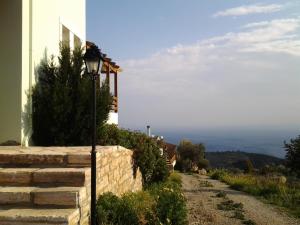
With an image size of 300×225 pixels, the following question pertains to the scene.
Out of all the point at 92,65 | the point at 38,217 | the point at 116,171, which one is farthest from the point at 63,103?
the point at 38,217

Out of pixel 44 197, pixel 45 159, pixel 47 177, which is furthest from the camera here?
pixel 45 159

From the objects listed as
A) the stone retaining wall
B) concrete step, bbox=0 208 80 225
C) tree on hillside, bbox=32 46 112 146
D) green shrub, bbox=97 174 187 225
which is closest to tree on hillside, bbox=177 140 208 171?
the stone retaining wall

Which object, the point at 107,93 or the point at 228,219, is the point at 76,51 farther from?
the point at 228,219

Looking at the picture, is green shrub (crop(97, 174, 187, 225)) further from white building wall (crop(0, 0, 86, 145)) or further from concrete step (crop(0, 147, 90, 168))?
white building wall (crop(0, 0, 86, 145))

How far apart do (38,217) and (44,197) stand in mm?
560

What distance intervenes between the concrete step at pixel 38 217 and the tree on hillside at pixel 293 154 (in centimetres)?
1811

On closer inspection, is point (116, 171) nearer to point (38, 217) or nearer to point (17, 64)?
point (17, 64)

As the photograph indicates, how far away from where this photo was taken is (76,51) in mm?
12891

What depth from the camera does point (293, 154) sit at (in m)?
23.2

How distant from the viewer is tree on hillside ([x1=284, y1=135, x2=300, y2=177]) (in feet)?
75.7

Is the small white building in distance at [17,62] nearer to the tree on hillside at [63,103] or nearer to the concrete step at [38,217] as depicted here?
the tree on hillside at [63,103]

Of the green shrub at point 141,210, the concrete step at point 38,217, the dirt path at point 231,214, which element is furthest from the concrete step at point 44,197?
the dirt path at point 231,214

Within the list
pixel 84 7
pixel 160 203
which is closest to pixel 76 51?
pixel 84 7

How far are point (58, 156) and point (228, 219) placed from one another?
5.18 meters
